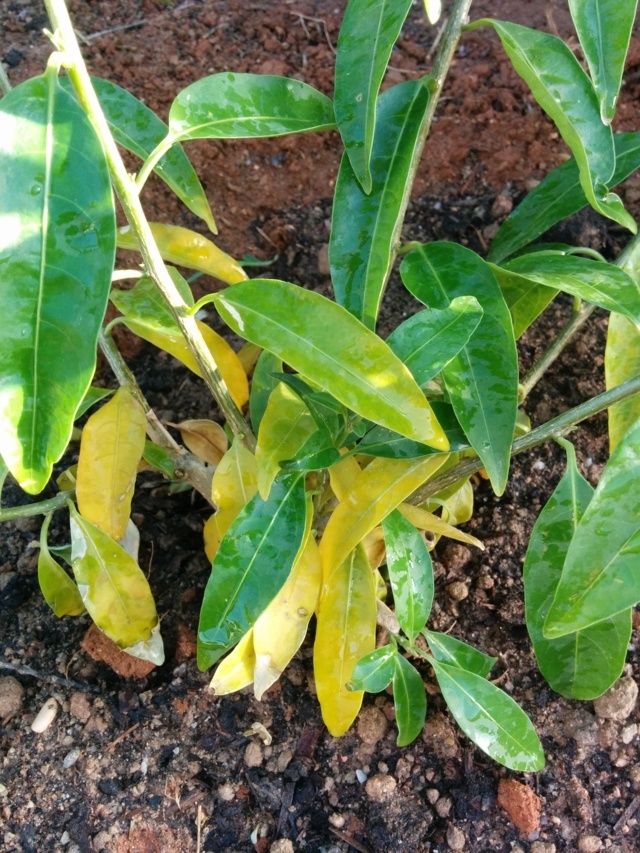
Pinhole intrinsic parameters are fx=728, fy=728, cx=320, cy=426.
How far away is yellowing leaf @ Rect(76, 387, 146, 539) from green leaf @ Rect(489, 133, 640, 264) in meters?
0.78

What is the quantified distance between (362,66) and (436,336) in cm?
39

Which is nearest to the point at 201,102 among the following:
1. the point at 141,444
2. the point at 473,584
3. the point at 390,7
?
the point at 390,7

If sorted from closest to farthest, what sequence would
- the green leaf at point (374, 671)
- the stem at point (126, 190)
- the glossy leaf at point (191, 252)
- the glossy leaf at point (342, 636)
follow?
the stem at point (126, 190) → the green leaf at point (374, 671) → the glossy leaf at point (342, 636) → the glossy leaf at point (191, 252)

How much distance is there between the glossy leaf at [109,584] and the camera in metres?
1.26

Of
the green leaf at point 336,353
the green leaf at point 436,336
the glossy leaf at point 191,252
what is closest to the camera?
the green leaf at point 336,353

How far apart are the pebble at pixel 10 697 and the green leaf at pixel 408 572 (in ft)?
2.54

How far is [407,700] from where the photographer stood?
121 centimetres

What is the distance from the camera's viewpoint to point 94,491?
1286 mm

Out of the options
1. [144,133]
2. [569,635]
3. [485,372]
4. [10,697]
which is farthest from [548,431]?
[10,697]

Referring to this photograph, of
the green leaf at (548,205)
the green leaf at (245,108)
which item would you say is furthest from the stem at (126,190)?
the green leaf at (548,205)

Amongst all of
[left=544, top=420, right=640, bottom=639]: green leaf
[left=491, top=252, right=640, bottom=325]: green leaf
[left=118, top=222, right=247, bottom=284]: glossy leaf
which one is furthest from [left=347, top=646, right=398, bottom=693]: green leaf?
[left=118, top=222, right=247, bottom=284]: glossy leaf

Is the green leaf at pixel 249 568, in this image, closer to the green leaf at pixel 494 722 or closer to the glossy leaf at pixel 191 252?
the green leaf at pixel 494 722

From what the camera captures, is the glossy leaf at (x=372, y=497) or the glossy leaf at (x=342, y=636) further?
the glossy leaf at (x=342, y=636)

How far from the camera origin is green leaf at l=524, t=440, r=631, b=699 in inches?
45.8
